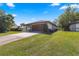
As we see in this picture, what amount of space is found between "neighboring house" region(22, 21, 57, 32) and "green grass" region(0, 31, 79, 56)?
148 millimetres

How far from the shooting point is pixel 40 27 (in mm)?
4941

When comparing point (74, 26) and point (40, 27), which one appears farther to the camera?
point (40, 27)

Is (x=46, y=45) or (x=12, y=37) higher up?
(x=12, y=37)

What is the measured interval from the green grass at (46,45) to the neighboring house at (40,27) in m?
0.15

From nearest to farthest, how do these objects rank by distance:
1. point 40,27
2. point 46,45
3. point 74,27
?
point 46,45, point 74,27, point 40,27

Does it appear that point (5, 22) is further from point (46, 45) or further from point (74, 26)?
point (74, 26)

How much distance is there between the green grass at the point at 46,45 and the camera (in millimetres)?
4473

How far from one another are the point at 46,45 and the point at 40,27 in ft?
1.71

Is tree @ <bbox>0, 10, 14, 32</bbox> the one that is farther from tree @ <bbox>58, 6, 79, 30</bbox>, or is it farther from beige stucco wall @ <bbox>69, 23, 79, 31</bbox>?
beige stucco wall @ <bbox>69, 23, 79, 31</bbox>

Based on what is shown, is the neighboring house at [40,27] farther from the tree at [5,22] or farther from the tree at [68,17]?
the tree at [5,22]

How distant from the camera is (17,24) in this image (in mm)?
4766

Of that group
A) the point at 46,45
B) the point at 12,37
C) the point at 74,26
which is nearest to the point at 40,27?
the point at 46,45

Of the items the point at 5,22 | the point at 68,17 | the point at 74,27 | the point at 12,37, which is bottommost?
the point at 12,37

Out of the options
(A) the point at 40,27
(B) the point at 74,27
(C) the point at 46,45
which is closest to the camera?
(C) the point at 46,45
